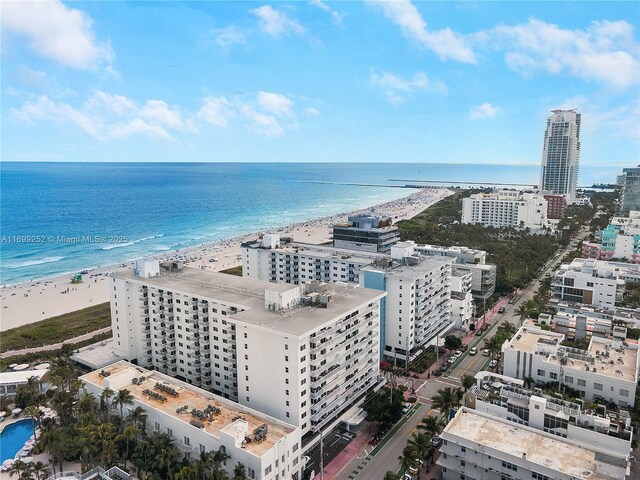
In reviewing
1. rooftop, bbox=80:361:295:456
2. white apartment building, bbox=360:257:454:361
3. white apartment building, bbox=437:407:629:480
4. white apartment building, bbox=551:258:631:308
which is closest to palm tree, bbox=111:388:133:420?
rooftop, bbox=80:361:295:456

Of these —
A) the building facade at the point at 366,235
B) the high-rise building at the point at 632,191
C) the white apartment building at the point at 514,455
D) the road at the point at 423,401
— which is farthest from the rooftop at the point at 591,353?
the high-rise building at the point at 632,191

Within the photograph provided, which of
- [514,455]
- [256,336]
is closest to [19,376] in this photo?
[256,336]

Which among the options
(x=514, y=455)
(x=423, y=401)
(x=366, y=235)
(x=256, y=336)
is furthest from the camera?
(x=366, y=235)

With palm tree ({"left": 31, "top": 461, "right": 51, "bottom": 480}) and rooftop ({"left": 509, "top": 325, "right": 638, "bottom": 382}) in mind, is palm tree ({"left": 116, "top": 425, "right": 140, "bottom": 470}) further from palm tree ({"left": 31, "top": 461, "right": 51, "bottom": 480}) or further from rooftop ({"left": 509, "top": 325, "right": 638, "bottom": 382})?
rooftop ({"left": 509, "top": 325, "right": 638, "bottom": 382})

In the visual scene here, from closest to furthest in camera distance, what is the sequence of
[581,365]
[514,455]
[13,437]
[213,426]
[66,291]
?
[514,455], [213,426], [13,437], [581,365], [66,291]

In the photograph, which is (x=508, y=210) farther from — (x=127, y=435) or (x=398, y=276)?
(x=127, y=435)

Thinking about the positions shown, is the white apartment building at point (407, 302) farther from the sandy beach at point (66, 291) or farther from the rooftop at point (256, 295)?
the sandy beach at point (66, 291)

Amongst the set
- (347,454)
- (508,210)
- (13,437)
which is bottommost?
(13,437)

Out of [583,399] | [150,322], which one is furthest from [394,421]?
[150,322]
